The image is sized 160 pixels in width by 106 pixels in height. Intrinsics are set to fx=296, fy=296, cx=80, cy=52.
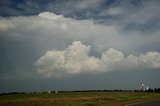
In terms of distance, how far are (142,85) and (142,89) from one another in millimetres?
7001

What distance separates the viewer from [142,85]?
131m

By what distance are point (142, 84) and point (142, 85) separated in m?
0.82

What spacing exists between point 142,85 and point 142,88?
472 centimetres

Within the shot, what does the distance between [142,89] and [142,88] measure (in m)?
2.29

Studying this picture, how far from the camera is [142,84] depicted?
5133 inches

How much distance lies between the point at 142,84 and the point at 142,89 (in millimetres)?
7786

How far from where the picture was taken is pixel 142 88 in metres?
135

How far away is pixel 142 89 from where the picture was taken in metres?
137

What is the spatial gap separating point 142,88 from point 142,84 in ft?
18.1
